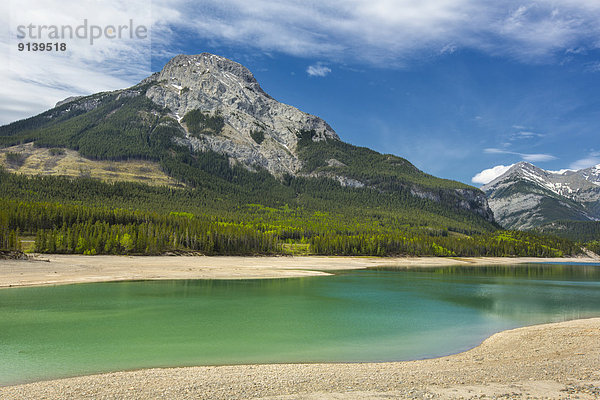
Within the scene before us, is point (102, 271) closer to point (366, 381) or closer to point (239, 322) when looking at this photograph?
point (239, 322)

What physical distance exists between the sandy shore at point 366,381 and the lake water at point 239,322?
8.55 feet

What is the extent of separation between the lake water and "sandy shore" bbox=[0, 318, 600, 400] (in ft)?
8.55

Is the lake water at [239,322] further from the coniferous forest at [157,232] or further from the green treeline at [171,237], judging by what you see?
the coniferous forest at [157,232]

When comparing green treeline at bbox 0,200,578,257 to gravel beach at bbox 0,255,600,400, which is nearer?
gravel beach at bbox 0,255,600,400

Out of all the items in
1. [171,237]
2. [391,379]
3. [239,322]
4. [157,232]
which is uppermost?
[157,232]

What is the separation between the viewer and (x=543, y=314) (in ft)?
129

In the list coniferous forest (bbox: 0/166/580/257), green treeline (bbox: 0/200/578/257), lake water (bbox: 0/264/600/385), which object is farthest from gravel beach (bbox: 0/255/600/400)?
green treeline (bbox: 0/200/578/257)

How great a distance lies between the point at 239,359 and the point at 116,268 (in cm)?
5516

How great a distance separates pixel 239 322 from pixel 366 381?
1724cm

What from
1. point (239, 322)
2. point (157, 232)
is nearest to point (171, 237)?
point (157, 232)

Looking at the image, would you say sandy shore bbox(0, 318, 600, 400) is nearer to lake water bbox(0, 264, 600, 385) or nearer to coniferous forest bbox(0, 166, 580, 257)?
lake water bbox(0, 264, 600, 385)

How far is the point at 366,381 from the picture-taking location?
17.2 m

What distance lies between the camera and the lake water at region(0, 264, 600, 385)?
22328mm

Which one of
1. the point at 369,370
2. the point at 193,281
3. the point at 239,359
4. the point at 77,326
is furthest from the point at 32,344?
the point at 193,281
